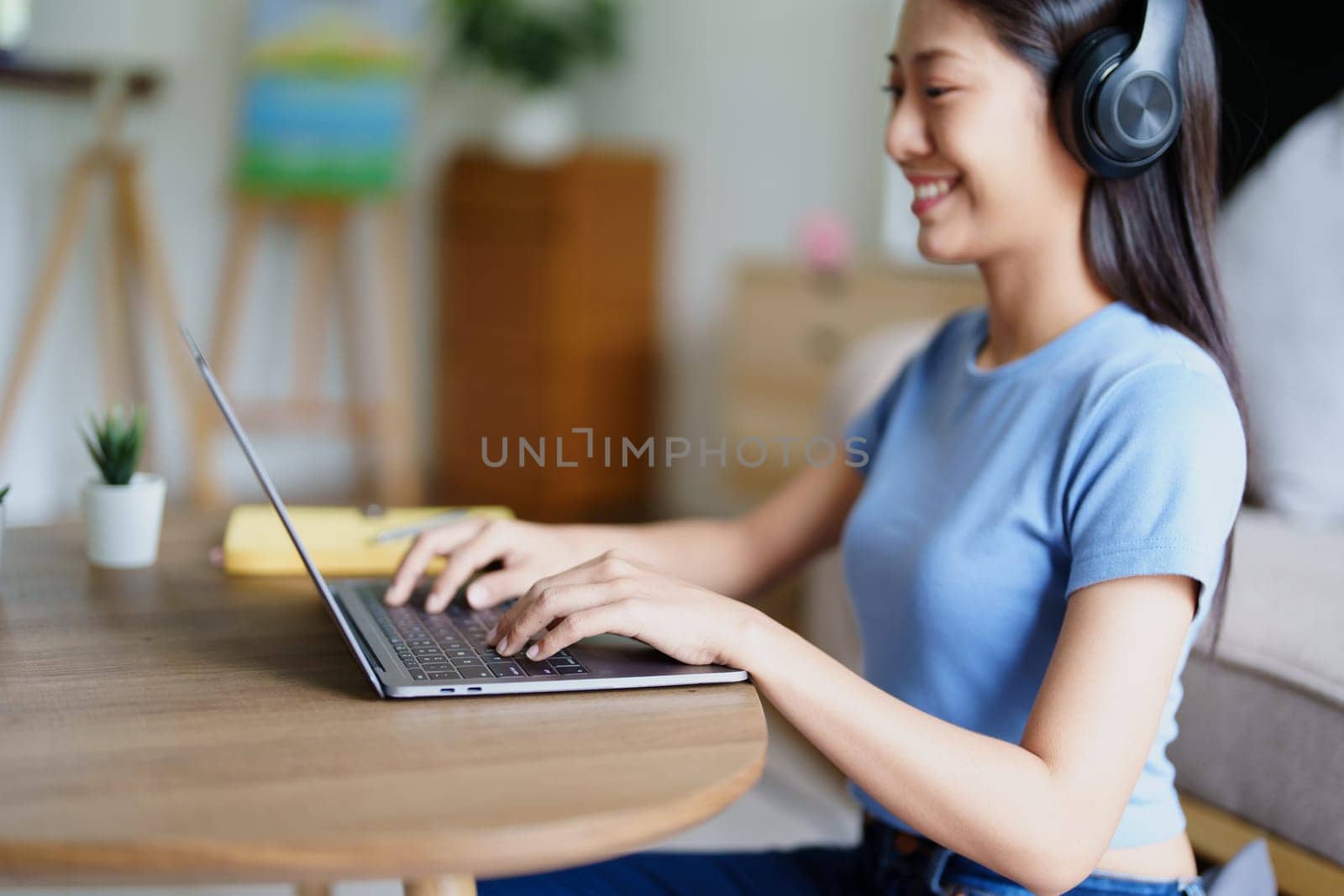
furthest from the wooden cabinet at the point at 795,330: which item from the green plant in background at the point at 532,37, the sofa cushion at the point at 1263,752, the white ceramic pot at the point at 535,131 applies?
the sofa cushion at the point at 1263,752

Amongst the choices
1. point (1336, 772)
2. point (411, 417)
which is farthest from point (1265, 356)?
point (411, 417)

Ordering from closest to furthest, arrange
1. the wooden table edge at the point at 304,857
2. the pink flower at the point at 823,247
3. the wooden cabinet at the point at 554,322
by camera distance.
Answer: the wooden table edge at the point at 304,857
the pink flower at the point at 823,247
the wooden cabinet at the point at 554,322

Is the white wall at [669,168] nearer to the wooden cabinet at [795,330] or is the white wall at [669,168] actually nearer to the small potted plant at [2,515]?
the wooden cabinet at [795,330]

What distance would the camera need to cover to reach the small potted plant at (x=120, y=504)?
106 cm

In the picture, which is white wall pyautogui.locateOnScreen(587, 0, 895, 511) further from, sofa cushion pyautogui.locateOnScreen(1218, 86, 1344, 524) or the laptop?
the laptop

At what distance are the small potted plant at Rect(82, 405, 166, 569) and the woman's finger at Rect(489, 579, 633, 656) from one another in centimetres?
40

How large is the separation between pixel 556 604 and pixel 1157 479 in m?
0.38

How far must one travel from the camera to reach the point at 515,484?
3.91 m

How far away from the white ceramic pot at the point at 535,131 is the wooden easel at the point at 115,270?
0.97 meters

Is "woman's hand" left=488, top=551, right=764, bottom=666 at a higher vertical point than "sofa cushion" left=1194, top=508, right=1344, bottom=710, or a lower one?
higher

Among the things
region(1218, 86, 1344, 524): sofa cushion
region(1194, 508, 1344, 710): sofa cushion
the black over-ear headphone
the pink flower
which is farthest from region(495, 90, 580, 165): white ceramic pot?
the black over-ear headphone

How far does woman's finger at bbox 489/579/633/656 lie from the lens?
30.8 inches

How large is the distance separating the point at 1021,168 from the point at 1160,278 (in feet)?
0.43

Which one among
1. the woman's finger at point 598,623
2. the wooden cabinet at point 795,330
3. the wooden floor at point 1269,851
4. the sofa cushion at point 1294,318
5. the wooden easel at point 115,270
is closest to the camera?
the woman's finger at point 598,623
